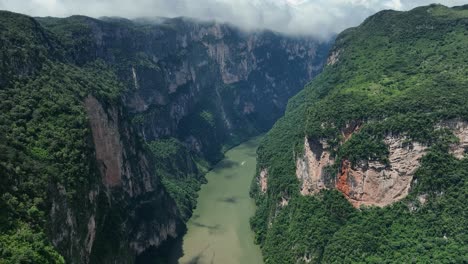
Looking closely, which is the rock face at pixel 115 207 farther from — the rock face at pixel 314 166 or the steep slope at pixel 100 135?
the rock face at pixel 314 166

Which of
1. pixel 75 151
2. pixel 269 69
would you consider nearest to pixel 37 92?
pixel 75 151

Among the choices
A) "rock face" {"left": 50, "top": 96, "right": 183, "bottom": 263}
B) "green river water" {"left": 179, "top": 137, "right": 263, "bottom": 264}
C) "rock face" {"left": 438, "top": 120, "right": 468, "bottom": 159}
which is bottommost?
"green river water" {"left": 179, "top": 137, "right": 263, "bottom": 264}

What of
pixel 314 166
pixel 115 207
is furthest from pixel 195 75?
pixel 115 207

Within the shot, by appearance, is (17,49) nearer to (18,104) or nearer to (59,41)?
(18,104)

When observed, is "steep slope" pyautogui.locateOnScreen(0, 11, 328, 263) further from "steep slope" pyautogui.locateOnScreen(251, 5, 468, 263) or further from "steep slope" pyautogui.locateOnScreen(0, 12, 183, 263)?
"steep slope" pyautogui.locateOnScreen(251, 5, 468, 263)

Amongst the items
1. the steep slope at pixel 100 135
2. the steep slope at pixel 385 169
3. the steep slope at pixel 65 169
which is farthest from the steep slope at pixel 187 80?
the steep slope at pixel 385 169

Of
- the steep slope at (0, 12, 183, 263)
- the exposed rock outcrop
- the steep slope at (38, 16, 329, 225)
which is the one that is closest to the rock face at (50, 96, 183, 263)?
the steep slope at (0, 12, 183, 263)
